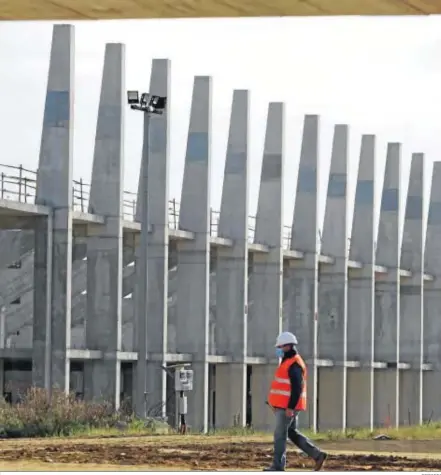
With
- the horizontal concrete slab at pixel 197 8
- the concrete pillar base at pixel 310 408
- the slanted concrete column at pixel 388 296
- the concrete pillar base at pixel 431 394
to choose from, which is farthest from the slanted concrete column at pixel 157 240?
the horizontal concrete slab at pixel 197 8

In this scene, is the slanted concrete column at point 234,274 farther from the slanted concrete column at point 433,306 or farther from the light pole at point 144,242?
the slanted concrete column at point 433,306

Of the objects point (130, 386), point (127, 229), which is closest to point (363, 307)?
point (130, 386)

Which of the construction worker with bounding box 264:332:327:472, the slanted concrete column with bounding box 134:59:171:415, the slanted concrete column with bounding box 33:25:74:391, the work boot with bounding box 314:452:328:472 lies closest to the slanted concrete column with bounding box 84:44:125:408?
the slanted concrete column with bounding box 134:59:171:415

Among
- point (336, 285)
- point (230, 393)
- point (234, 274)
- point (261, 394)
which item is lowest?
point (261, 394)

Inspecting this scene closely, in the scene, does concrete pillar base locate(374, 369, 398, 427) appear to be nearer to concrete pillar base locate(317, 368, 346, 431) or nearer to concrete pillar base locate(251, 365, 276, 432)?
concrete pillar base locate(317, 368, 346, 431)

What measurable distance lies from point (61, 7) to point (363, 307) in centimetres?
4618

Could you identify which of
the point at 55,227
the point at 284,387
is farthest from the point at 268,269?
the point at 284,387

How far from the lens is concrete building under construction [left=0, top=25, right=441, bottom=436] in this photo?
1528 inches

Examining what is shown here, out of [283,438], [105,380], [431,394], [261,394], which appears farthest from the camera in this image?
[431,394]

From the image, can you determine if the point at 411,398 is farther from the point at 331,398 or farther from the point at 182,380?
the point at 182,380

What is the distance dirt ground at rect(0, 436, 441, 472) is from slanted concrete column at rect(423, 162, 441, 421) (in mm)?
35869

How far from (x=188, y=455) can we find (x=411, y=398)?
41.0 metres

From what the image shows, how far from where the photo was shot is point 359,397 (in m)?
56.4

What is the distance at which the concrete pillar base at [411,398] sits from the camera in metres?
60.4
